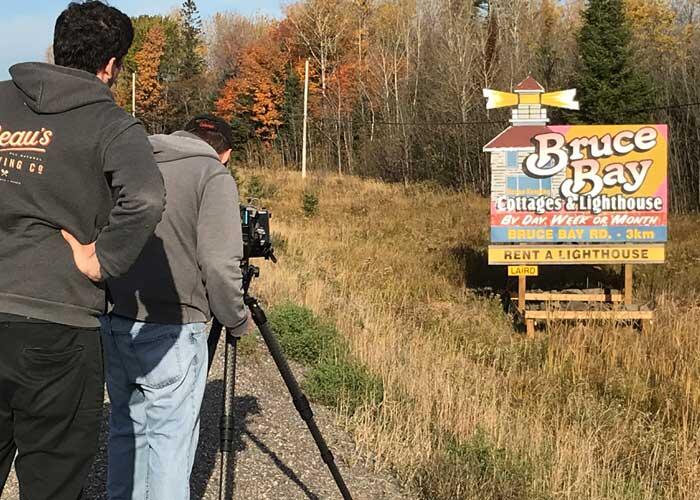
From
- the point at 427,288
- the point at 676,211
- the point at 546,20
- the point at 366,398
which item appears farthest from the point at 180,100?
the point at 366,398

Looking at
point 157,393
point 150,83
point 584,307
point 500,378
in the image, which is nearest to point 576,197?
point 584,307

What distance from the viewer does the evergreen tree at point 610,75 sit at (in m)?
28.7

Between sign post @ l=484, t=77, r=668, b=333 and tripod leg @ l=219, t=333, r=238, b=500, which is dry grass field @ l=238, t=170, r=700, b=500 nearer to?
sign post @ l=484, t=77, r=668, b=333

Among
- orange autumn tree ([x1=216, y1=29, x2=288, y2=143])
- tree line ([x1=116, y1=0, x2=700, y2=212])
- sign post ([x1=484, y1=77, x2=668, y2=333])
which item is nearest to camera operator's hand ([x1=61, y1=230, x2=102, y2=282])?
sign post ([x1=484, y1=77, x2=668, y2=333])

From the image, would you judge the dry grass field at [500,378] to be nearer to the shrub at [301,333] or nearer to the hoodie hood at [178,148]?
the shrub at [301,333]

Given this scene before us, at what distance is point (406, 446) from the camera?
488cm

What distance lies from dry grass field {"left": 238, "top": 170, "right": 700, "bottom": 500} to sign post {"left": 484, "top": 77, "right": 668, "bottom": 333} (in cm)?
97

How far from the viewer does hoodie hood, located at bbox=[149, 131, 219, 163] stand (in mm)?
3018

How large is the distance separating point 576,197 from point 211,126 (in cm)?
811

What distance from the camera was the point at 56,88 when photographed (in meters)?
2.36

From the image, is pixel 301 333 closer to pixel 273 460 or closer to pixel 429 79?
pixel 273 460

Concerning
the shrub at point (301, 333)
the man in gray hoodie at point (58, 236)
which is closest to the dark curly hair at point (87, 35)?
the man in gray hoodie at point (58, 236)

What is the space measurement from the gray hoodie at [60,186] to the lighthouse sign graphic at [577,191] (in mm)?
8572

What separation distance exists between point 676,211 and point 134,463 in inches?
993
